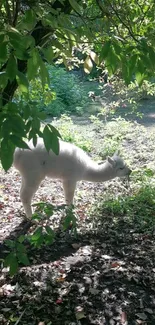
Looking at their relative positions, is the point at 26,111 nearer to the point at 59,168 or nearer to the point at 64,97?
the point at 59,168

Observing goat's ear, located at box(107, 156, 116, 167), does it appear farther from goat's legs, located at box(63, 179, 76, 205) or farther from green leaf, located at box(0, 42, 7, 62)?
green leaf, located at box(0, 42, 7, 62)

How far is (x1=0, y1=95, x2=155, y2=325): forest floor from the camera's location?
137 inches

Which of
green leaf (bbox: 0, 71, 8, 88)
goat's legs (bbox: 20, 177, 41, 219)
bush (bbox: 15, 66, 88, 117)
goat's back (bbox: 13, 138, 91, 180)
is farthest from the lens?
bush (bbox: 15, 66, 88, 117)

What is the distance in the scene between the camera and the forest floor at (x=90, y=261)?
348 cm

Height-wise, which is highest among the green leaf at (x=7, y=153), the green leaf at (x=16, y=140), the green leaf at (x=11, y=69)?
the green leaf at (x=11, y=69)

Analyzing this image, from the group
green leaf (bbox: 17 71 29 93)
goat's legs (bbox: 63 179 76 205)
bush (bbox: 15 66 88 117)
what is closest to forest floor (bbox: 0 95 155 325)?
goat's legs (bbox: 63 179 76 205)

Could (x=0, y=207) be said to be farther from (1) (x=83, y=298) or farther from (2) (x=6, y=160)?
(2) (x=6, y=160)

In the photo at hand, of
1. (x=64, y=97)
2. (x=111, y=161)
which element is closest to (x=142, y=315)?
(x=111, y=161)

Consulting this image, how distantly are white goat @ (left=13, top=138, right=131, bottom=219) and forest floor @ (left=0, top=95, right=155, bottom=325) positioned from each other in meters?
0.48

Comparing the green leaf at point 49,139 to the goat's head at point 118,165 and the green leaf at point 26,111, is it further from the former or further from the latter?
the goat's head at point 118,165

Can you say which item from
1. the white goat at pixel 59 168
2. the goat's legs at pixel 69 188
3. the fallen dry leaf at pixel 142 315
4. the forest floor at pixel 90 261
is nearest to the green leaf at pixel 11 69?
the forest floor at pixel 90 261

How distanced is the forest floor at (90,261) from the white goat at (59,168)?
1.58 ft

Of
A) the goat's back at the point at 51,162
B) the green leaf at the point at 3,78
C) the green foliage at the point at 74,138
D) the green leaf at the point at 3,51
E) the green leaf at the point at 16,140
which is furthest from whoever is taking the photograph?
the green foliage at the point at 74,138

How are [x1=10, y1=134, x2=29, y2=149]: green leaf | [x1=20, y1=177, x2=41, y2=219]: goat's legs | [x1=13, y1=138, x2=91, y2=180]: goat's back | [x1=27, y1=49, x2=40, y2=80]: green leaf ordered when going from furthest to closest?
[x1=20, y1=177, x2=41, y2=219]: goat's legs
[x1=13, y1=138, x2=91, y2=180]: goat's back
[x1=27, y1=49, x2=40, y2=80]: green leaf
[x1=10, y1=134, x2=29, y2=149]: green leaf
